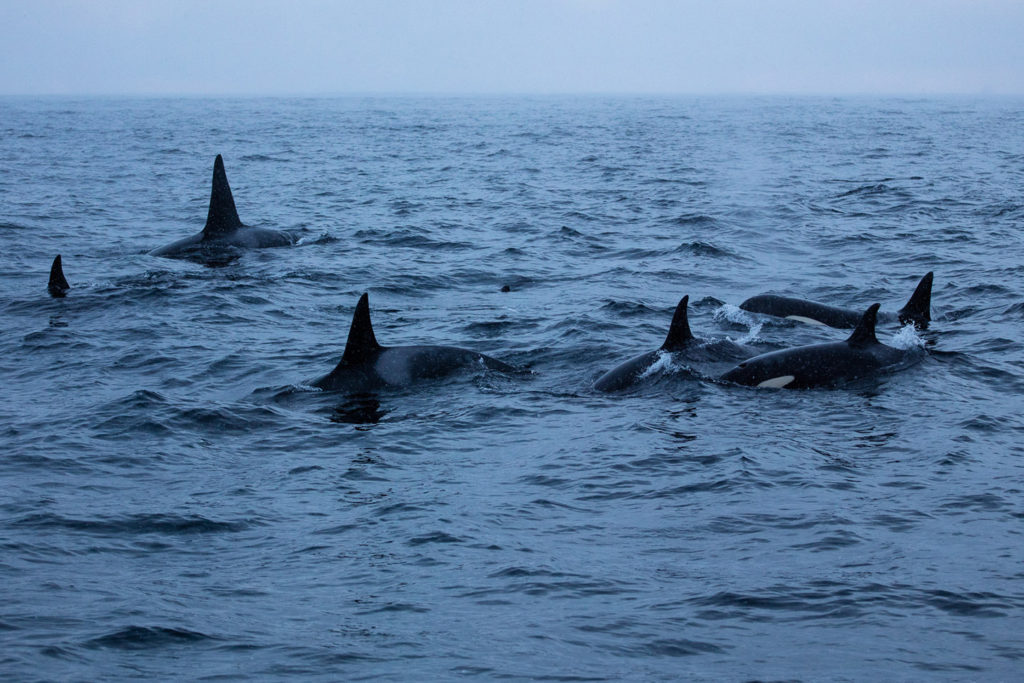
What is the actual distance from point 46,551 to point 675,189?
29.1 meters

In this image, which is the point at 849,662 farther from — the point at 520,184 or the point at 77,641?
the point at 520,184

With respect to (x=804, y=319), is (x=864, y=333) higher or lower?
higher

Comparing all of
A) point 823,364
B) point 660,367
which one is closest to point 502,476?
point 660,367

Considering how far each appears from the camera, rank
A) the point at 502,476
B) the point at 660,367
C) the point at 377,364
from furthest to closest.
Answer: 1. the point at 660,367
2. the point at 377,364
3. the point at 502,476

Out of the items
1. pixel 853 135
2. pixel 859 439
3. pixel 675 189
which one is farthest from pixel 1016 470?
pixel 853 135

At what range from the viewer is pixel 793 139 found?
193 ft

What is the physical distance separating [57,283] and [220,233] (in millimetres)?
4646

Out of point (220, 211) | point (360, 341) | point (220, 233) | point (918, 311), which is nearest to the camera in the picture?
point (360, 341)

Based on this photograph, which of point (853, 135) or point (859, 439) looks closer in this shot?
point (859, 439)

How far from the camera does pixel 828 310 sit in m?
15.4

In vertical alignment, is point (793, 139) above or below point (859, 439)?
above

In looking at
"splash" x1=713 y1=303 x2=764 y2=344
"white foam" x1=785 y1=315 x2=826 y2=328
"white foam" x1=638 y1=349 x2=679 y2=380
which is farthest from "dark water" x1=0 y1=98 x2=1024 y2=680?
"white foam" x1=785 y1=315 x2=826 y2=328

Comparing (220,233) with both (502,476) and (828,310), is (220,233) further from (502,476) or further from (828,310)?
(502,476)

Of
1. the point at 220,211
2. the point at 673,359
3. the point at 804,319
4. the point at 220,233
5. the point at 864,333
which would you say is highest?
the point at 220,211
